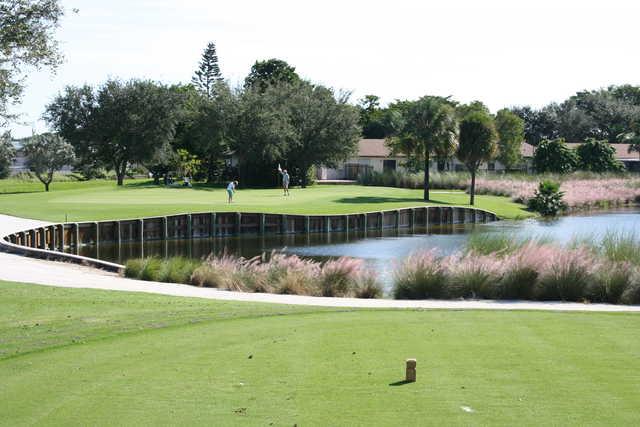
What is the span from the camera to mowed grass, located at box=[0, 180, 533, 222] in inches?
1812

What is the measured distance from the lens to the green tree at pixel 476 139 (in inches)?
2333

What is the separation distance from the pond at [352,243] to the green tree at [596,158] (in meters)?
34.7

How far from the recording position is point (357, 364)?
9.41 metres

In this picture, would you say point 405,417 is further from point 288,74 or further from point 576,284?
point 288,74

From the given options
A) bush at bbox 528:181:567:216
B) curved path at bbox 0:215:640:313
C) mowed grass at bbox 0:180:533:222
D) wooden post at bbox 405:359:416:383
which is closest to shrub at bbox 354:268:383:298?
curved path at bbox 0:215:640:313

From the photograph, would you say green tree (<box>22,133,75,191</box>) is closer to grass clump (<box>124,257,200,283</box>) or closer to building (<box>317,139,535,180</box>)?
building (<box>317,139,535,180</box>)

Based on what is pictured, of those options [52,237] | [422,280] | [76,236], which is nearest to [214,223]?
[76,236]

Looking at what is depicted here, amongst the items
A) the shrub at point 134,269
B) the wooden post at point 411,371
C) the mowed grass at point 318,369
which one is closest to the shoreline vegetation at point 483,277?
the shrub at point 134,269

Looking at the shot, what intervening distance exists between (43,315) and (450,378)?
8318 millimetres

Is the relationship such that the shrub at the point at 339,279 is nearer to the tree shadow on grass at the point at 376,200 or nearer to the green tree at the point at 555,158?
the tree shadow on grass at the point at 376,200

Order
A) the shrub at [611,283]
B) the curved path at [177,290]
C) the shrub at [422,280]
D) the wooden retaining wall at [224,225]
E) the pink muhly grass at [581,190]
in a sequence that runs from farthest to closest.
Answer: the pink muhly grass at [581,190]
the wooden retaining wall at [224,225]
the shrub at [422,280]
the shrub at [611,283]
the curved path at [177,290]

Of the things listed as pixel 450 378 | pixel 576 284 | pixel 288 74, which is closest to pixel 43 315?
pixel 450 378

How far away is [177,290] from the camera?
2019cm

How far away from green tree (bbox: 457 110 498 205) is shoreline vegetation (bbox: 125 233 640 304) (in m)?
37.9
